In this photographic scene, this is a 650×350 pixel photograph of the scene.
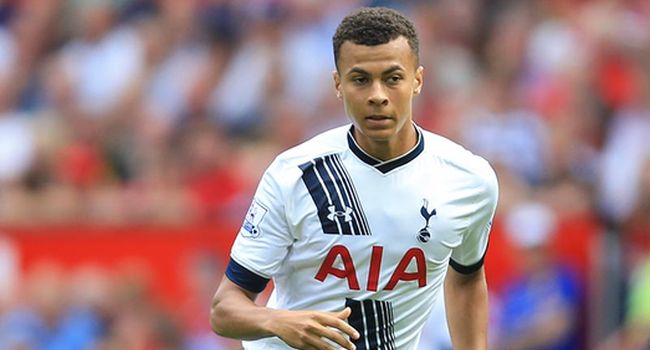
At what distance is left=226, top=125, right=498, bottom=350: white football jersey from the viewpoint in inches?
244

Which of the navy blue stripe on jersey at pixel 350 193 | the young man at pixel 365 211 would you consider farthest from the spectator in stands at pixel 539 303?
the navy blue stripe on jersey at pixel 350 193

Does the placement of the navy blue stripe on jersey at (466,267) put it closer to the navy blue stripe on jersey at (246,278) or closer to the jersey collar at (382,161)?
the jersey collar at (382,161)

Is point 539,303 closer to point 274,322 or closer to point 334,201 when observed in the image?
point 334,201

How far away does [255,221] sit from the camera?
623 cm

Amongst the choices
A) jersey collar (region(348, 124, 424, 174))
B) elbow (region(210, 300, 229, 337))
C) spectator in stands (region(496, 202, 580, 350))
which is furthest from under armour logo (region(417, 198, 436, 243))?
spectator in stands (region(496, 202, 580, 350))

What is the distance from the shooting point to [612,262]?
10.6 metres

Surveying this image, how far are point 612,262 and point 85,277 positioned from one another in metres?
3.57

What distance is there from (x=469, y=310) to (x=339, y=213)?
811 millimetres

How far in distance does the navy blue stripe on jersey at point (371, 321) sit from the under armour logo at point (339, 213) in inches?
12.2

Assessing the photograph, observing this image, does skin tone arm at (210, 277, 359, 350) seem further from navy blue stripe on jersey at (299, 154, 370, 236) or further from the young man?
navy blue stripe on jersey at (299, 154, 370, 236)

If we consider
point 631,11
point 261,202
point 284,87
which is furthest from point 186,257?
point 261,202

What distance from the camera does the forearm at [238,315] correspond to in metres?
5.99

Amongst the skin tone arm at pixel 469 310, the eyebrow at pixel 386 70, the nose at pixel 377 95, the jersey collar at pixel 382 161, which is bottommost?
the skin tone arm at pixel 469 310

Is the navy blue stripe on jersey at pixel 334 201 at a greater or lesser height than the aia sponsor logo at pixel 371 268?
greater
